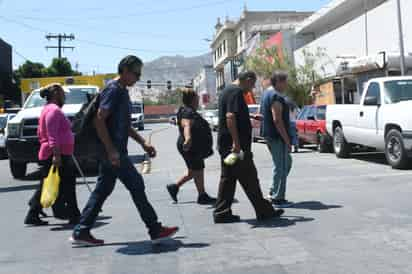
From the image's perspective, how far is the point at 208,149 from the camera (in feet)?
27.6

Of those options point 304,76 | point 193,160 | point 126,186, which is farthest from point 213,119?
point 126,186

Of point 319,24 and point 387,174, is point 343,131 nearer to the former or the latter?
point 387,174

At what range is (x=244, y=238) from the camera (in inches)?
243

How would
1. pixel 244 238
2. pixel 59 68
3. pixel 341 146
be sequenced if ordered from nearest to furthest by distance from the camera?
1. pixel 244 238
2. pixel 341 146
3. pixel 59 68

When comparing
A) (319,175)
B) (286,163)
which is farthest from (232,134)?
(319,175)

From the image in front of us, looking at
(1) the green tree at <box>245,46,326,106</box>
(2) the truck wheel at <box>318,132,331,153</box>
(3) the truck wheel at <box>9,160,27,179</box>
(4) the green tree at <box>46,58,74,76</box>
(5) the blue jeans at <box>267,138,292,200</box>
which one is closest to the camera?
(5) the blue jeans at <box>267,138,292,200</box>

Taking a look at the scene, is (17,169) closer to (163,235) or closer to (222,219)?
(222,219)

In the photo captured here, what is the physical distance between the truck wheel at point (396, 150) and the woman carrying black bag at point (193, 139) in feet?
15.0

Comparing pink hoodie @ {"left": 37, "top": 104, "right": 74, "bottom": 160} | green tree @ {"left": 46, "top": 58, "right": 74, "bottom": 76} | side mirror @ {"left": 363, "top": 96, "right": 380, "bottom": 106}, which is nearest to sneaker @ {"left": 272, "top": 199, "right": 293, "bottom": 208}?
pink hoodie @ {"left": 37, "top": 104, "right": 74, "bottom": 160}

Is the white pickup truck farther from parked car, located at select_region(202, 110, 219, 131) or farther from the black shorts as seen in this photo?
parked car, located at select_region(202, 110, 219, 131)

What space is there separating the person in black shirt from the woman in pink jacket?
1.89 metres

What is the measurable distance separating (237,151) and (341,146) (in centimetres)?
851

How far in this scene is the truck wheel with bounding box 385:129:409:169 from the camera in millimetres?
11234

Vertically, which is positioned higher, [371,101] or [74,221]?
[371,101]
